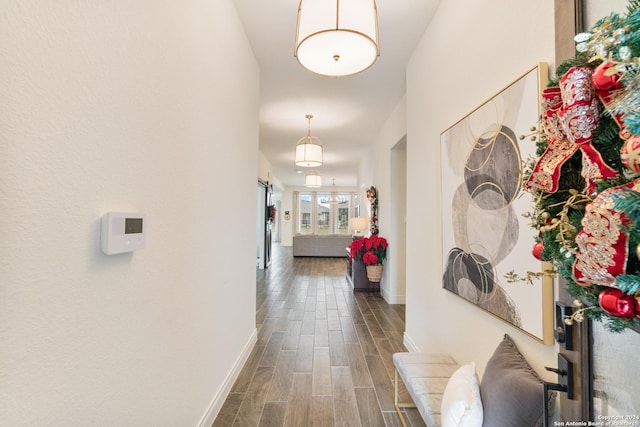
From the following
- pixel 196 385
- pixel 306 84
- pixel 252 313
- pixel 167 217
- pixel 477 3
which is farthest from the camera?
pixel 306 84

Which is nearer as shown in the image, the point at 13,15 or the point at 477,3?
the point at 13,15

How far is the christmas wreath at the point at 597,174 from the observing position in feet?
1.68

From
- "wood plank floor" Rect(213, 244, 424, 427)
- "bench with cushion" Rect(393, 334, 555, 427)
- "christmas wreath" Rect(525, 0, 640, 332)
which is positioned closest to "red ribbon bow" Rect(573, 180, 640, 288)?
"christmas wreath" Rect(525, 0, 640, 332)

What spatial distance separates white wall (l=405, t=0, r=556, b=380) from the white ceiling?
24cm

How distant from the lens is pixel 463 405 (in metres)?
1.26

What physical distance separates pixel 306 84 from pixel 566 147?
11.0 ft

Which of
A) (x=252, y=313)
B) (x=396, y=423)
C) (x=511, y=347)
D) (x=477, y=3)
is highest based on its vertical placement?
(x=477, y=3)

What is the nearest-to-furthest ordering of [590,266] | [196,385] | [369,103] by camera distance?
1. [590,266]
2. [196,385]
3. [369,103]

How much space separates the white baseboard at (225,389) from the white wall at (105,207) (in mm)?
34

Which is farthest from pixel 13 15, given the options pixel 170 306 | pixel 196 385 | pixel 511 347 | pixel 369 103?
pixel 369 103

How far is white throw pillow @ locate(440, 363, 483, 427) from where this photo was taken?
1.24 meters

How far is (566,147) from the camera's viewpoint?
0.74 meters

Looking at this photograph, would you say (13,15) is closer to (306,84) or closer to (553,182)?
(553,182)

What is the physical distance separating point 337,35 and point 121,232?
1.45 metres
